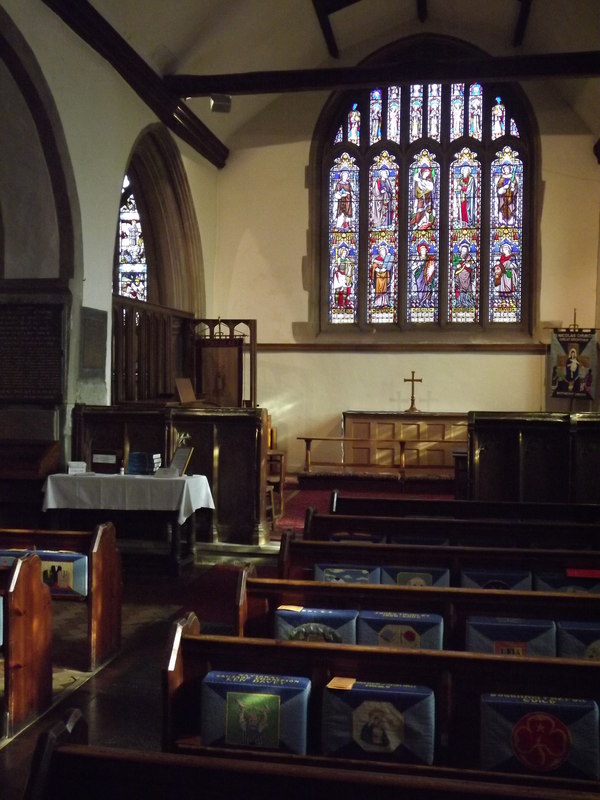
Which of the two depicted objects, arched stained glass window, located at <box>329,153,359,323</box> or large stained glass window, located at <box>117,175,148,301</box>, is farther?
arched stained glass window, located at <box>329,153,359,323</box>

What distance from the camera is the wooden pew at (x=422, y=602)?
9.77 ft

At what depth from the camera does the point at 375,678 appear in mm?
2398

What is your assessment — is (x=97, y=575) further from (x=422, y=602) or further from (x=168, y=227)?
(x=168, y=227)

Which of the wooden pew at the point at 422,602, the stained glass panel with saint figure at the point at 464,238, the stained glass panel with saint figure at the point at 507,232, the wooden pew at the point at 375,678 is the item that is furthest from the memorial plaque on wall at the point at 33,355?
the stained glass panel with saint figure at the point at 507,232

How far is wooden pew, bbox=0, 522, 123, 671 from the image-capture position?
411cm

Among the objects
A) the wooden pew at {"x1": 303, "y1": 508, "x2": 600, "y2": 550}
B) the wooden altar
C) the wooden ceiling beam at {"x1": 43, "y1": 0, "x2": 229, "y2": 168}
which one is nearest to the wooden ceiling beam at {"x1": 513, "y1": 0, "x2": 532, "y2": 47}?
the wooden ceiling beam at {"x1": 43, "y1": 0, "x2": 229, "y2": 168}

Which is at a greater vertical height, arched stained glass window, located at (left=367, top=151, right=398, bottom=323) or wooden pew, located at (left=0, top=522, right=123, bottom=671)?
arched stained glass window, located at (left=367, top=151, right=398, bottom=323)

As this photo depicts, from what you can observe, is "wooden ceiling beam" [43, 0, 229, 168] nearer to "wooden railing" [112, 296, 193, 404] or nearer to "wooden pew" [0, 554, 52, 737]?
"wooden railing" [112, 296, 193, 404]

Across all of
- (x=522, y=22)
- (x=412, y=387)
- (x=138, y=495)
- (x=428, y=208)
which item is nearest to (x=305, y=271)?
(x=428, y=208)

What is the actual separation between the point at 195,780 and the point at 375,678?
94 cm

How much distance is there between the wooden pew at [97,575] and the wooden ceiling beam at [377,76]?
601 centimetres

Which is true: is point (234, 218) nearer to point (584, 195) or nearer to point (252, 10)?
point (252, 10)

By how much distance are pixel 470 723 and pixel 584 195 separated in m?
9.72

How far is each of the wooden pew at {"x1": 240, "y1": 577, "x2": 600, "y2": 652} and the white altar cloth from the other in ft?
8.99
